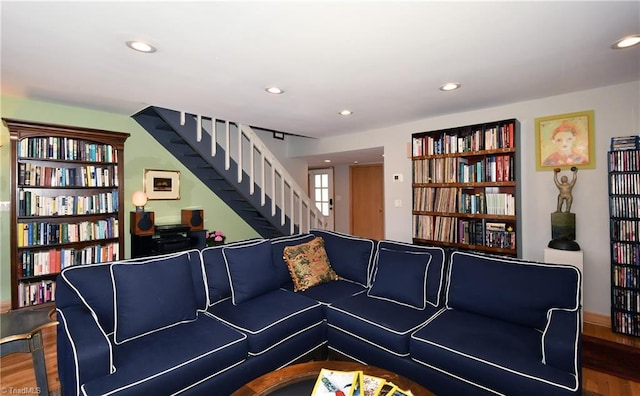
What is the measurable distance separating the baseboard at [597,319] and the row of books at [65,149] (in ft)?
17.8

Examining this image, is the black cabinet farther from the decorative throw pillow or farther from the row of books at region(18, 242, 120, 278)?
the decorative throw pillow

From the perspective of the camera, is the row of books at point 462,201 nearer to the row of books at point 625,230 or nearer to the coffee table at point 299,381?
the row of books at point 625,230

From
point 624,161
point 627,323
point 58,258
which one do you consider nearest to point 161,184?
point 58,258

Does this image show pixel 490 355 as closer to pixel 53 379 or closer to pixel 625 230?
pixel 625 230

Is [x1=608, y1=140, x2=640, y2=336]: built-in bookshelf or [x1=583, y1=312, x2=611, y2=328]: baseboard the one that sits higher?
[x1=608, y1=140, x2=640, y2=336]: built-in bookshelf

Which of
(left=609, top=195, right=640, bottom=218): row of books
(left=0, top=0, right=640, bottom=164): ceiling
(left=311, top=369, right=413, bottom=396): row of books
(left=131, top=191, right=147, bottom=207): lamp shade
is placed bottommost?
(left=311, top=369, right=413, bottom=396): row of books

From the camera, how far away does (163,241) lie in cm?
388

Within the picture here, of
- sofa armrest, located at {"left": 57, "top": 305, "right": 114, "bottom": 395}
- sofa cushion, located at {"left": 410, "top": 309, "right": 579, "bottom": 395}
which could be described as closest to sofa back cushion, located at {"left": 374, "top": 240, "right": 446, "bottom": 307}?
sofa cushion, located at {"left": 410, "top": 309, "right": 579, "bottom": 395}

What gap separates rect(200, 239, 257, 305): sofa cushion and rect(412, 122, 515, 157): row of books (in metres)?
2.68

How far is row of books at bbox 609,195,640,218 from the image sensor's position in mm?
2641

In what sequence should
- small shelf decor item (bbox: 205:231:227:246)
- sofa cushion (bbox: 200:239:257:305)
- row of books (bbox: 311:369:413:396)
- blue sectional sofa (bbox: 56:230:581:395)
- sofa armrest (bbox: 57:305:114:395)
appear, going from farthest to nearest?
small shelf decor item (bbox: 205:231:227:246) → sofa cushion (bbox: 200:239:257:305) → blue sectional sofa (bbox: 56:230:581:395) → sofa armrest (bbox: 57:305:114:395) → row of books (bbox: 311:369:413:396)

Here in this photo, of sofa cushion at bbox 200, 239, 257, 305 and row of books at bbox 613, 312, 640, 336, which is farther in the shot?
row of books at bbox 613, 312, 640, 336

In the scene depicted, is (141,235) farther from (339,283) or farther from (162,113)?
(339,283)

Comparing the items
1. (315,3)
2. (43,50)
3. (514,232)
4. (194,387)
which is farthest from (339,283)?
(43,50)
